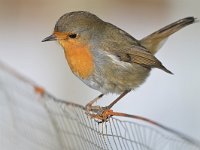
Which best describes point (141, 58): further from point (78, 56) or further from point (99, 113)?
point (99, 113)

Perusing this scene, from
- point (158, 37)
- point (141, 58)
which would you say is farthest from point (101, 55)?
point (158, 37)

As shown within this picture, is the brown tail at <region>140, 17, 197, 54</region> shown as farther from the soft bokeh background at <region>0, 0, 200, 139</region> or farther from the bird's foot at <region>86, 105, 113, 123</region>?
the soft bokeh background at <region>0, 0, 200, 139</region>

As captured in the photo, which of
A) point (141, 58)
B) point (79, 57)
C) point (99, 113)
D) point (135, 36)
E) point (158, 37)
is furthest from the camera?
point (135, 36)

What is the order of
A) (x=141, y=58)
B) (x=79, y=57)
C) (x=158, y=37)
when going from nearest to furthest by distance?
(x=79, y=57), (x=141, y=58), (x=158, y=37)

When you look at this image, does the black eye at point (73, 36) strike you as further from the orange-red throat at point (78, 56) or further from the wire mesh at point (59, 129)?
the wire mesh at point (59, 129)

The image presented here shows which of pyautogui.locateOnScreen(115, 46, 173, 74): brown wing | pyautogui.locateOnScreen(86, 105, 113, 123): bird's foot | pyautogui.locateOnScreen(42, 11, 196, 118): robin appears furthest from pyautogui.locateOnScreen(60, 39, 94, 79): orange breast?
pyautogui.locateOnScreen(115, 46, 173, 74): brown wing

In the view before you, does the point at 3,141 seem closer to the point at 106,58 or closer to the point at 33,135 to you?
the point at 33,135

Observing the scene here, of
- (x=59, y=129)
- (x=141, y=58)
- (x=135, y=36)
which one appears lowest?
(x=135, y=36)

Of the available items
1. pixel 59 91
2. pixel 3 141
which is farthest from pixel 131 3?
pixel 3 141

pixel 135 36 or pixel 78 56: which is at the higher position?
pixel 78 56
